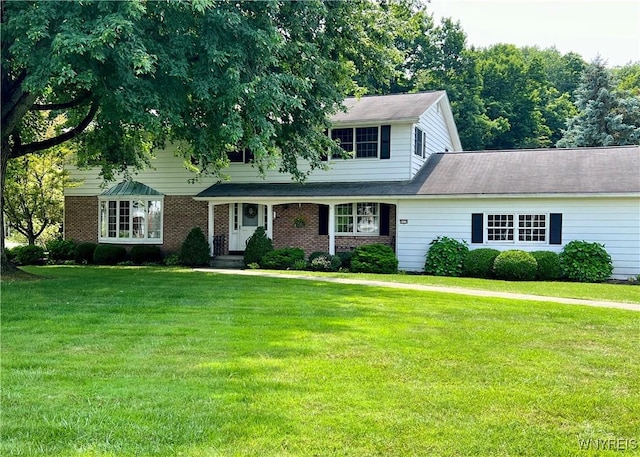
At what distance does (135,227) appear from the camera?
23109 mm

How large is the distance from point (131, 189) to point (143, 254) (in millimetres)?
3014

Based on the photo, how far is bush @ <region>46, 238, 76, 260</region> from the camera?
22359 millimetres

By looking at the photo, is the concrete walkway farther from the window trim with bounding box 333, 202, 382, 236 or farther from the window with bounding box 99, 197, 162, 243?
the window with bounding box 99, 197, 162, 243

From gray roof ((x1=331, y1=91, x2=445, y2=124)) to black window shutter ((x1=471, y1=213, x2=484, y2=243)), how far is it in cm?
415

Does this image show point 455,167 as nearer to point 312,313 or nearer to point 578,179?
point 578,179

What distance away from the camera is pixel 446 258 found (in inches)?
699

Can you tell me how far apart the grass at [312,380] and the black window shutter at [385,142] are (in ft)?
38.2

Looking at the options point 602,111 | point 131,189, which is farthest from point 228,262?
point 602,111

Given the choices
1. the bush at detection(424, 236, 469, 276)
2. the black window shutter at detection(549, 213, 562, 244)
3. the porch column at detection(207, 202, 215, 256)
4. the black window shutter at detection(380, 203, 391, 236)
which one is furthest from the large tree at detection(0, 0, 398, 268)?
the black window shutter at detection(549, 213, 562, 244)

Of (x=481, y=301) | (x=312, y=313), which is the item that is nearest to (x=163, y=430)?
(x=312, y=313)

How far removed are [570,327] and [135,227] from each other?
62.5 feet

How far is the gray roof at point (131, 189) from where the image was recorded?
22.8 metres

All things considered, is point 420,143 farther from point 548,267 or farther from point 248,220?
point 248,220

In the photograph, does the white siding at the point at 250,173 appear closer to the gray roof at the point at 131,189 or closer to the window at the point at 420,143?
the gray roof at the point at 131,189
